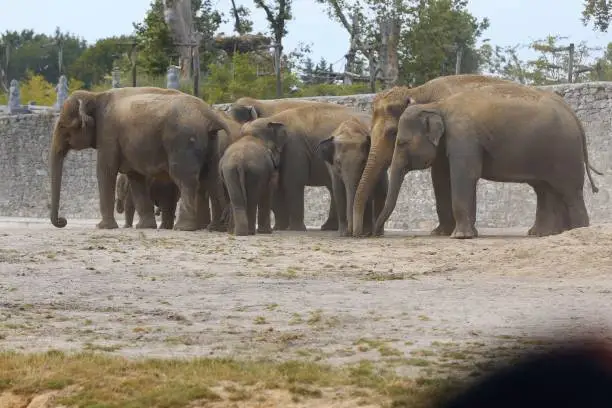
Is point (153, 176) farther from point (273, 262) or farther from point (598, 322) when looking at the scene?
point (598, 322)

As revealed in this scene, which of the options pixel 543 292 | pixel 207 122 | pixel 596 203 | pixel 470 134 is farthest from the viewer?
pixel 596 203

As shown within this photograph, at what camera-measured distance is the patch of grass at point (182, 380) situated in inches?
229

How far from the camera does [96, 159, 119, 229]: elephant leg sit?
21109mm

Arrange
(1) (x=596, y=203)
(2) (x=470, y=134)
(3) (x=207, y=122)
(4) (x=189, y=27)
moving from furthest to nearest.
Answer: (4) (x=189, y=27) → (1) (x=596, y=203) → (3) (x=207, y=122) → (2) (x=470, y=134)

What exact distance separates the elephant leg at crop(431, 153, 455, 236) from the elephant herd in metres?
0.02

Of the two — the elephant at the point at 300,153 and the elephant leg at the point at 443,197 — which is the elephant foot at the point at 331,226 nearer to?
the elephant at the point at 300,153

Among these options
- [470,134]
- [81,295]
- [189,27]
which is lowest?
[81,295]

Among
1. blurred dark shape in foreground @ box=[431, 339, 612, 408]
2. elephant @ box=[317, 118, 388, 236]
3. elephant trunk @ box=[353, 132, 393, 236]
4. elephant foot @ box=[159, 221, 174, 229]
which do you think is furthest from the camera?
elephant foot @ box=[159, 221, 174, 229]

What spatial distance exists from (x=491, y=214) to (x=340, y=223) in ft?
23.6

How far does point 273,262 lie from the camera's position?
13961mm

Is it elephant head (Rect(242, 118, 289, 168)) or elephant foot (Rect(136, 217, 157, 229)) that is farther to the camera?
elephant foot (Rect(136, 217, 157, 229))

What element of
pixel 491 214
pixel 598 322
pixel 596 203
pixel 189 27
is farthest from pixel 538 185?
pixel 189 27

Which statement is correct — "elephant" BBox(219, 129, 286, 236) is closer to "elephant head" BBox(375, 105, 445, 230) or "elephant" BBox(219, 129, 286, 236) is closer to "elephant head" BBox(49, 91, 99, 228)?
"elephant head" BBox(375, 105, 445, 230)

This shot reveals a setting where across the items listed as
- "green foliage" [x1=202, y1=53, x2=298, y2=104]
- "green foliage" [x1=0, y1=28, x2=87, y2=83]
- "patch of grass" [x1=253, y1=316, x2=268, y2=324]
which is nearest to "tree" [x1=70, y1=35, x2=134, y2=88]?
"green foliage" [x1=0, y1=28, x2=87, y2=83]
